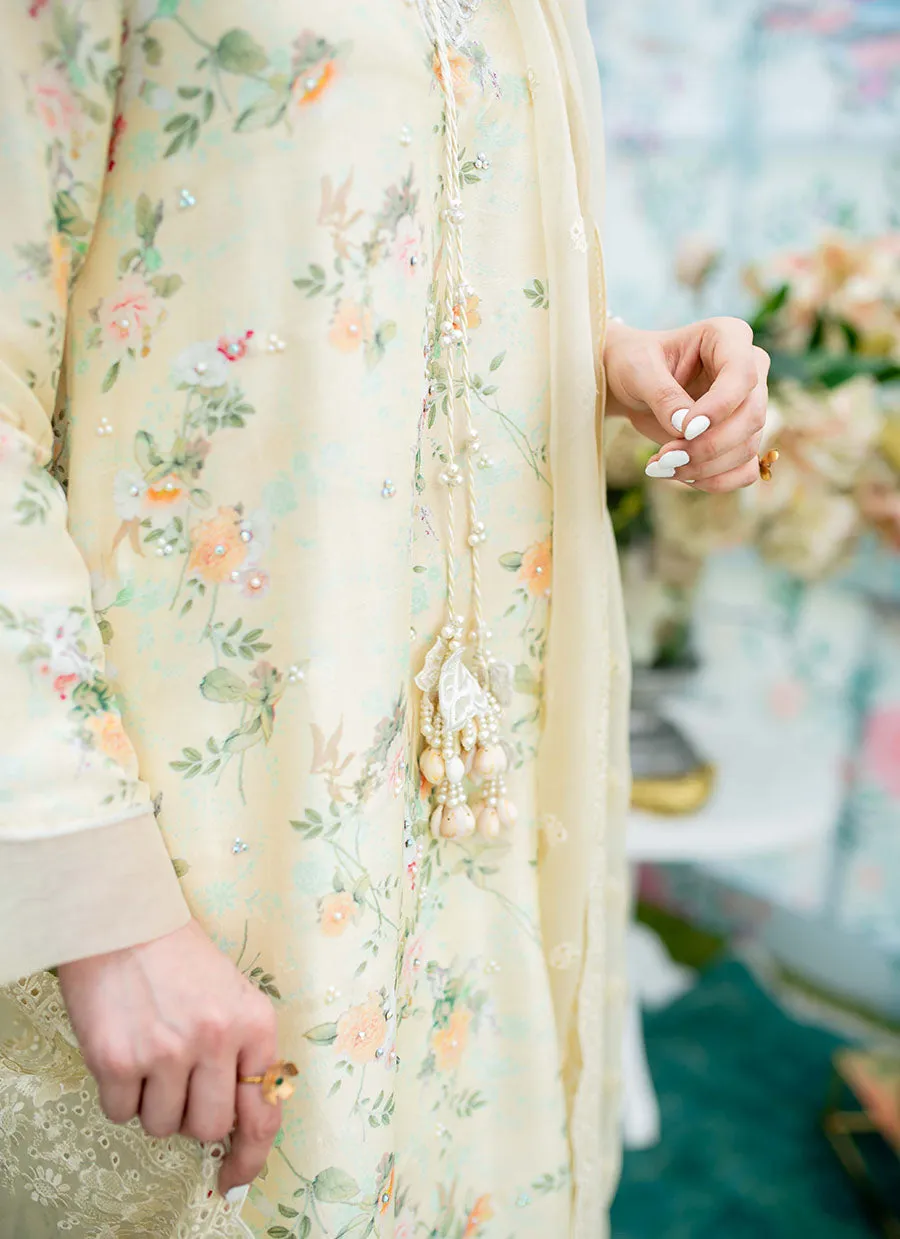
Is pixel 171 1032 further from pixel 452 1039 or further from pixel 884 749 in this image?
pixel 884 749

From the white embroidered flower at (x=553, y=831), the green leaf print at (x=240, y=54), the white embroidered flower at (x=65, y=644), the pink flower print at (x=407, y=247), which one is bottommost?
the white embroidered flower at (x=553, y=831)

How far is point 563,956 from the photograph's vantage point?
2.27 feet

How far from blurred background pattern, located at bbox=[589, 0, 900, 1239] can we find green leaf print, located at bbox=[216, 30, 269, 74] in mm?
795

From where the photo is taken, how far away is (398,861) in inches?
20.6

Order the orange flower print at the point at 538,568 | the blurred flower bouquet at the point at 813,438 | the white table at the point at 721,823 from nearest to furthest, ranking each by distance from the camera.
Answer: the orange flower print at the point at 538,568
the blurred flower bouquet at the point at 813,438
the white table at the point at 721,823

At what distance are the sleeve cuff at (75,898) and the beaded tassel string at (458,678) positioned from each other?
0.64ft

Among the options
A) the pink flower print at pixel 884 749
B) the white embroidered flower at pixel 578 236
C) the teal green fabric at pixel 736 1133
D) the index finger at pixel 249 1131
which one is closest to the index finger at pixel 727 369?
the white embroidered flower at pixel 578 236

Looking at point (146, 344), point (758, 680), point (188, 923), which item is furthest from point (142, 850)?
point (758, 680)

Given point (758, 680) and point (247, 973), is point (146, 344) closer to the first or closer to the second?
point (247, 973)

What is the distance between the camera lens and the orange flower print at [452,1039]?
2.08ft

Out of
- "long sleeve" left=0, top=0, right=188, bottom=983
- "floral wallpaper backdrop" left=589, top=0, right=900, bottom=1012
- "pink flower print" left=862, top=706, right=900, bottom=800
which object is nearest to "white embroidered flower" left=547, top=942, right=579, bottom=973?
"long sleeve" left=0, top=0, right=188, bottom=983

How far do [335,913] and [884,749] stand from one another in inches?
62.3

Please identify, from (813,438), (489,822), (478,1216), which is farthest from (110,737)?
(813,438)

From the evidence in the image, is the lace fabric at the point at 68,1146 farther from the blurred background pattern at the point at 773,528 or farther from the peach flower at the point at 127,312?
the blurred background pattern at the point at 773,528
